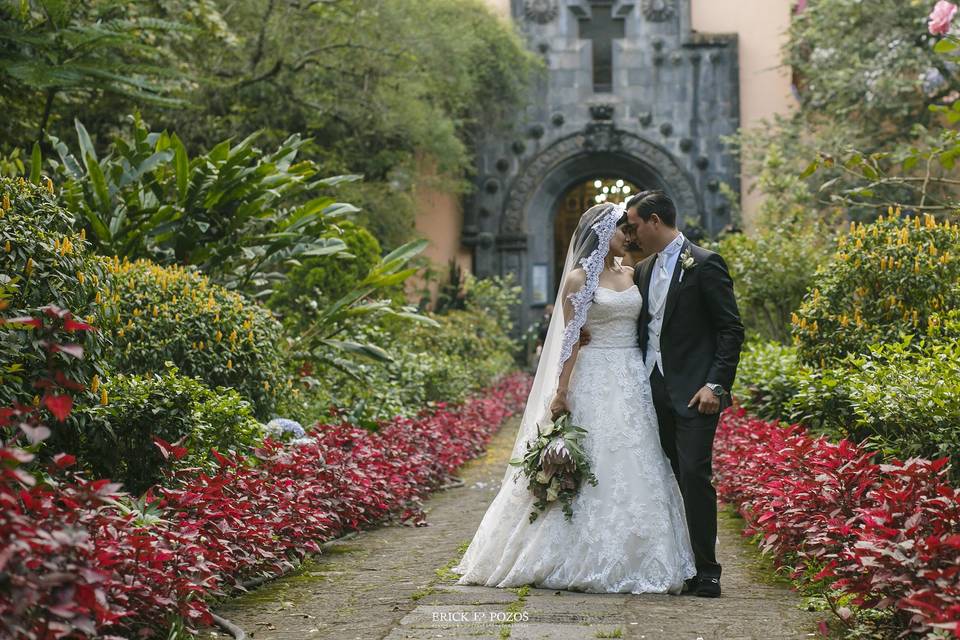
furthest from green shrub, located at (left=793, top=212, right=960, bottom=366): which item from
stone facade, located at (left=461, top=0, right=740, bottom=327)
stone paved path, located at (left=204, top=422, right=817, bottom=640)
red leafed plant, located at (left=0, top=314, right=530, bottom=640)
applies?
stone facade, located at (left=461, top=0, right=740, bottom=327)

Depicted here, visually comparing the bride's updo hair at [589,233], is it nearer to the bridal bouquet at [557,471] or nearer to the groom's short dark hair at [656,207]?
the groom's short dark hair at [656,207]

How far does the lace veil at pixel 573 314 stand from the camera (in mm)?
5262

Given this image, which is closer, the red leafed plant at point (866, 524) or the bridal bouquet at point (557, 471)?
the red leafed plant at point (866, 524)

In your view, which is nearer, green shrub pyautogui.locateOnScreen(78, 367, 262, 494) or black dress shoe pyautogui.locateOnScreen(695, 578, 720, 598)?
black dress shoe pyautogui.locateOnScreen(695, 578, 720, 598)

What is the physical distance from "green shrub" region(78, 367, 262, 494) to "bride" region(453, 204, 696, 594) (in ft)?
4.95

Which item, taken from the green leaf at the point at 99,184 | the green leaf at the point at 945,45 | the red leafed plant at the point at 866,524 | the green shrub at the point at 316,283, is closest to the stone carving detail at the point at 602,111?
the green shrub at the point at 316,283

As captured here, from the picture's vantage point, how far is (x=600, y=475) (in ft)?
16.8

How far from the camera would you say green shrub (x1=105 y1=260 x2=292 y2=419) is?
7027 mm

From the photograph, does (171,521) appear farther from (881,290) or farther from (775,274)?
(775,274)

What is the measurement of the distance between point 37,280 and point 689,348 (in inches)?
111

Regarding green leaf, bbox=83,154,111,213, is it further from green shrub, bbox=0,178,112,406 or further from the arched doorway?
the arched doorway

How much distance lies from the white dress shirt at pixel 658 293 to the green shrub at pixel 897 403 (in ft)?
3.39

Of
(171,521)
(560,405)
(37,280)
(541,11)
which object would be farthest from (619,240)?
(541,11)

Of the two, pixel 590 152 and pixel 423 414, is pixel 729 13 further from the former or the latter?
pixel 423 414
